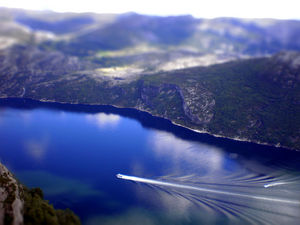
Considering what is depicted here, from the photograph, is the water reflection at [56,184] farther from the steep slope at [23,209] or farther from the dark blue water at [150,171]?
the steep slope at [23,209]

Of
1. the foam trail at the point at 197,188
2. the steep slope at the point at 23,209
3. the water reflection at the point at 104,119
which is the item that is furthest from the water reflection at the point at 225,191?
the water reflection at the point at 104,119

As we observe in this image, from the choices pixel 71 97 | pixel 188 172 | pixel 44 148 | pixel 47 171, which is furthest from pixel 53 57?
pixel 188 172

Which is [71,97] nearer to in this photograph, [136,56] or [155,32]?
[136,56]

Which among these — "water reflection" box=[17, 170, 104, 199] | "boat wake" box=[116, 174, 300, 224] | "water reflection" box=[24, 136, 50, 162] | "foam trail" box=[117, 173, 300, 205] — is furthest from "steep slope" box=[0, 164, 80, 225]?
"water reflection" box=[24, 136, 50, 162]

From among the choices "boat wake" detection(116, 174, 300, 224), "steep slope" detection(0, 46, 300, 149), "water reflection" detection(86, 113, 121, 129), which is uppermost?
"steep slope" detection(0, 46, 300, 149)

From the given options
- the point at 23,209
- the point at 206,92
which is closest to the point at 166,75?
the point at 206,92

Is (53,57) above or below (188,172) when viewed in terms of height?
above

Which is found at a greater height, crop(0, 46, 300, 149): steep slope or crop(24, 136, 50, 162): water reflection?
crop(0, 46, 300, 149): steep slope

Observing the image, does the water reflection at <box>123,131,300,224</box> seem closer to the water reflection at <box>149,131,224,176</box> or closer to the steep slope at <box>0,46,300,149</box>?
the water reflection at <box>149,131,224,176</box>
